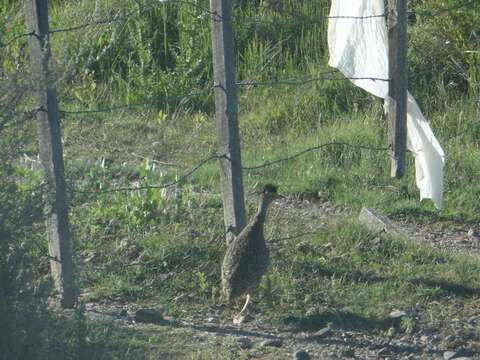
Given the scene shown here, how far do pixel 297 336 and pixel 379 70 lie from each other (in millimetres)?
2034

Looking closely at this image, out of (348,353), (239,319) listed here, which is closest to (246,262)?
(239,319)

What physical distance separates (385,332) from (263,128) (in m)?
3.69

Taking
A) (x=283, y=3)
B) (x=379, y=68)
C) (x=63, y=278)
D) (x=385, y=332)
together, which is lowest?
(x=385, y=332)

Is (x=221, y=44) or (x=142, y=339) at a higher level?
(x=221, y=44)

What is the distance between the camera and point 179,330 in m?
4.55

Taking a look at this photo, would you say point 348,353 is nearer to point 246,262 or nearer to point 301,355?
point 301,355

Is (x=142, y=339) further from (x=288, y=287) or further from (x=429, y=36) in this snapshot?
(x=429, y=36)

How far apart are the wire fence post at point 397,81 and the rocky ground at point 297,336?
3.71ft

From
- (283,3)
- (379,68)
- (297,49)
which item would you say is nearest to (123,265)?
(379,68)

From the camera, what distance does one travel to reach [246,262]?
4578mm

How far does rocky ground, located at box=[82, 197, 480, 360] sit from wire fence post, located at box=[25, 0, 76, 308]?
0.30 metres

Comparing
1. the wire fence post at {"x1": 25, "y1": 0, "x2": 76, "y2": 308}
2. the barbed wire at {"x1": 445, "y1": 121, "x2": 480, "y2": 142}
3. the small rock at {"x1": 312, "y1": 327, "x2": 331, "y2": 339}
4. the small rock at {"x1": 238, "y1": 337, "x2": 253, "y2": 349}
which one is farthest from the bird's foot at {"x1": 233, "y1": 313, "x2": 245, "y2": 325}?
the barbed wire at {"x1": 445, "y1": 121, "x2": 480, "y2": 142}

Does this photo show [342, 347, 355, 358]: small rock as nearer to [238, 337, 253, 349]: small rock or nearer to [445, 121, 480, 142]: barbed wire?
[238, 337, 253, 349]: small rock

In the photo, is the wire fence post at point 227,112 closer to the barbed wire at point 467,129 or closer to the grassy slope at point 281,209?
the grassy slope at point 281,209
